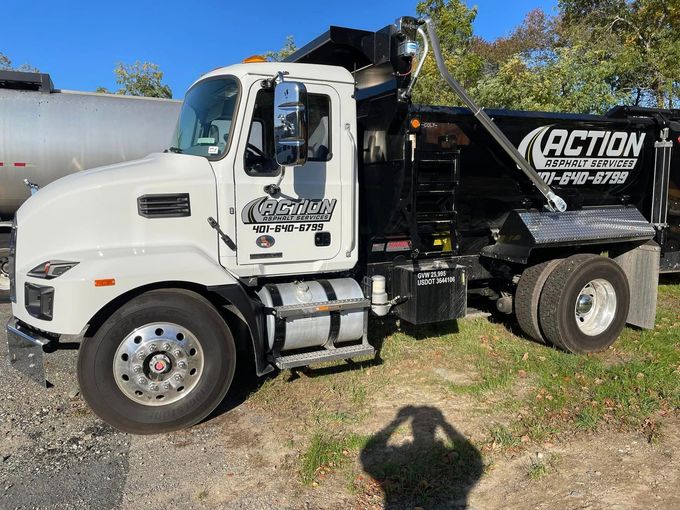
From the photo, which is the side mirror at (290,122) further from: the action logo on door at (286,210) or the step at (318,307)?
the step at (318,307)

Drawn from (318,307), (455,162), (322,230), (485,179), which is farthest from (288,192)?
(485,179)

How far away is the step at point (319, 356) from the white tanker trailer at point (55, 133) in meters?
6.11

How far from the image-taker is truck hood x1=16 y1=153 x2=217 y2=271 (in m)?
4.06

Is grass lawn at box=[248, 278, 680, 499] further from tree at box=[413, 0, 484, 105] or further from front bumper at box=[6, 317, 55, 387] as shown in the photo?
tree at box=[413, 0, 484, 105]

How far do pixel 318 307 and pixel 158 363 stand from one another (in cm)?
134

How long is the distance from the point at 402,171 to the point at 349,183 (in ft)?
1.93

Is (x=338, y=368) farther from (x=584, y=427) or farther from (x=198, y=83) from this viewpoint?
(x=198, y=83)

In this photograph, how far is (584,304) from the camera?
5.85 metres

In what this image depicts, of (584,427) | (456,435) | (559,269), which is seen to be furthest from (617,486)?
(559,269)

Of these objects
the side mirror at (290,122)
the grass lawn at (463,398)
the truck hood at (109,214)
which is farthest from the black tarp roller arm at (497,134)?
the truck hood at (109,214)

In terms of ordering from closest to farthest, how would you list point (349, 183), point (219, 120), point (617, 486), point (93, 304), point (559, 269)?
point (617, 486) → point (93, 304) → point (219, 120) → point (349, 183) → point (559, 269)

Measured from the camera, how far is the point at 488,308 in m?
7.17

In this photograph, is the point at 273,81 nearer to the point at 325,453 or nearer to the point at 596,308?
the point at 325,453

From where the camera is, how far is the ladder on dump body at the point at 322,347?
14.8 ft
